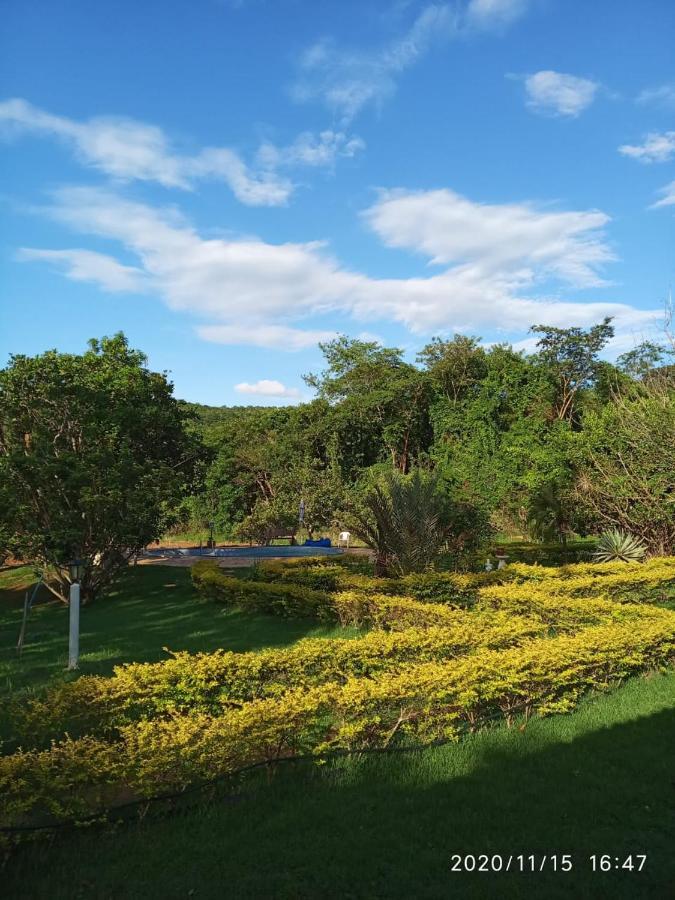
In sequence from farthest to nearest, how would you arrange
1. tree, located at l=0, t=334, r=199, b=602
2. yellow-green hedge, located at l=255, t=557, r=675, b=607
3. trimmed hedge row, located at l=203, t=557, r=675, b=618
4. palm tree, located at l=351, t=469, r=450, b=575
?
tree, located at l=0, t=334, r=199, b=602 → palm tree, located at l=351, t=469, r=450, b=575 → yellow-green hedge, located at l=255, t=557, r=675, b=607 → trimmed hedge row, located at l=203, t=557, r=675, b=618

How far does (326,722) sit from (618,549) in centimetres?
1023


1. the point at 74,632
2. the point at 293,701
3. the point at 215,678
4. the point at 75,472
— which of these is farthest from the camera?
the point at 75,472

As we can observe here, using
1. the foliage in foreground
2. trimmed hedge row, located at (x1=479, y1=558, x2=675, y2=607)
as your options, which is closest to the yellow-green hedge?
trimmed hedge row, located at (x1=479, y1=558, x2=675, y2=607)

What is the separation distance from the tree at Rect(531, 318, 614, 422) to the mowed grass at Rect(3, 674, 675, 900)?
23274 mm

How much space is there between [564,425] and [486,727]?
21.8 m

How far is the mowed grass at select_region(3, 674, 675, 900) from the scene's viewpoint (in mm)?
2678

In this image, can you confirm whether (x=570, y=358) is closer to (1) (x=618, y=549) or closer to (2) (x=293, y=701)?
(1) (x=618, y=549)

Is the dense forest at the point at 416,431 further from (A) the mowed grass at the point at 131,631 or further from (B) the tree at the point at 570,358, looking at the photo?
(A) the mowed grass at the point at 131,631

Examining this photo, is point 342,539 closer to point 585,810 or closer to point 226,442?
point 226,442

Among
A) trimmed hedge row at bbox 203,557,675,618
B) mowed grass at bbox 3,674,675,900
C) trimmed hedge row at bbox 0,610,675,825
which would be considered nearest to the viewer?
mowed grass at bbox 3,674,675,900

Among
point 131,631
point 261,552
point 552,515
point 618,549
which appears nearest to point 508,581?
point 618,549

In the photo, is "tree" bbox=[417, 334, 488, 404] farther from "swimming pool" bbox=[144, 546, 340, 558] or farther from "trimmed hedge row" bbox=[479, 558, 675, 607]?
"trimmed hedge row" bbox=[479, 558, 675, 607]

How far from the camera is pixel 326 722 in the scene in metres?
4.70

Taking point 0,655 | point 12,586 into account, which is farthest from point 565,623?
point 12,586
